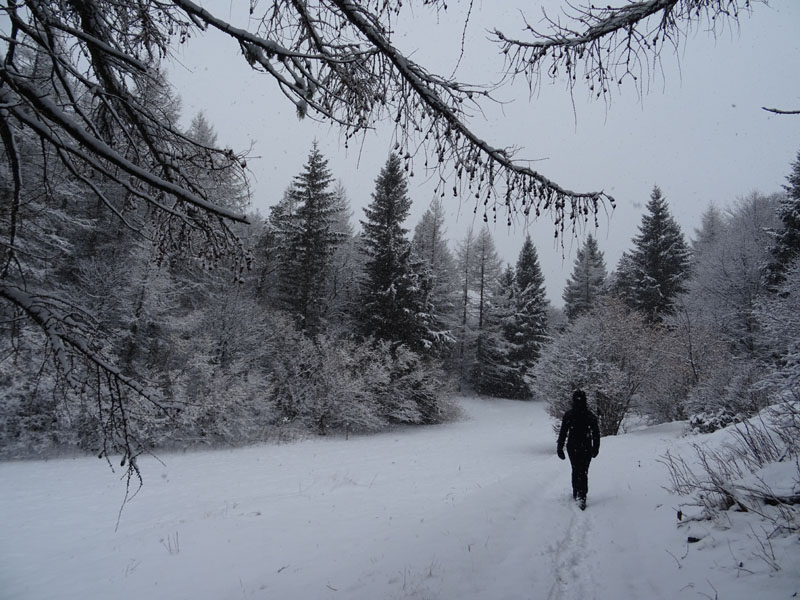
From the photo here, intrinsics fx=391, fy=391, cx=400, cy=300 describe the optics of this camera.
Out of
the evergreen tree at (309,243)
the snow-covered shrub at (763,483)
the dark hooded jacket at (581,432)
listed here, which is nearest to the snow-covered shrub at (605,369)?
the dark hooded jacket at (581,432)

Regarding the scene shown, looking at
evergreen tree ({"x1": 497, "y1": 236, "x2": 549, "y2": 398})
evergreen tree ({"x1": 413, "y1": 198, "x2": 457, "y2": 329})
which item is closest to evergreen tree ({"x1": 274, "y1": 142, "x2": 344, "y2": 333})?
evergreen tree ({"x1": 413, "y1": 198, "x2": 457, "y2": 329})

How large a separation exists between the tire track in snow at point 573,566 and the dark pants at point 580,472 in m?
0.82

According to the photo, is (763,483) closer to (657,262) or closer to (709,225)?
(657,262)

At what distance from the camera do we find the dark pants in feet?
19.7

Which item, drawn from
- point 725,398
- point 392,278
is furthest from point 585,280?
point 725,398

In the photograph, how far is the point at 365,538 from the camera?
513 cm

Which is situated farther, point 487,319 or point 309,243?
point 487,319

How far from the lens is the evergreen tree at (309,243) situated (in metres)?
20.5

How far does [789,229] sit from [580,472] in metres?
20.6

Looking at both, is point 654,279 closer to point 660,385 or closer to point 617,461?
point 660,385

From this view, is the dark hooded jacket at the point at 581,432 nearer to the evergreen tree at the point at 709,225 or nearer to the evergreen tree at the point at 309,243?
the evergreen tree at the point at 309,243

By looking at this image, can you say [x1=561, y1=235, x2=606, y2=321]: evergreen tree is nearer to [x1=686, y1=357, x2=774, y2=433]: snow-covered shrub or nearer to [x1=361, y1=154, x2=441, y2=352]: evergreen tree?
[x1=361, y1=154, x2=441, y2=352]: evergreen tree

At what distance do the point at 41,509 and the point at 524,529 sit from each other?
7963mm

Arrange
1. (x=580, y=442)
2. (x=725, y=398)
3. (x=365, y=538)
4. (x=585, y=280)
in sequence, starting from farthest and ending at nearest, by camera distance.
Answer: (x=585, y=280) → (x=725, y=398) → (x=580, y=442) → (x=365, y=538)
